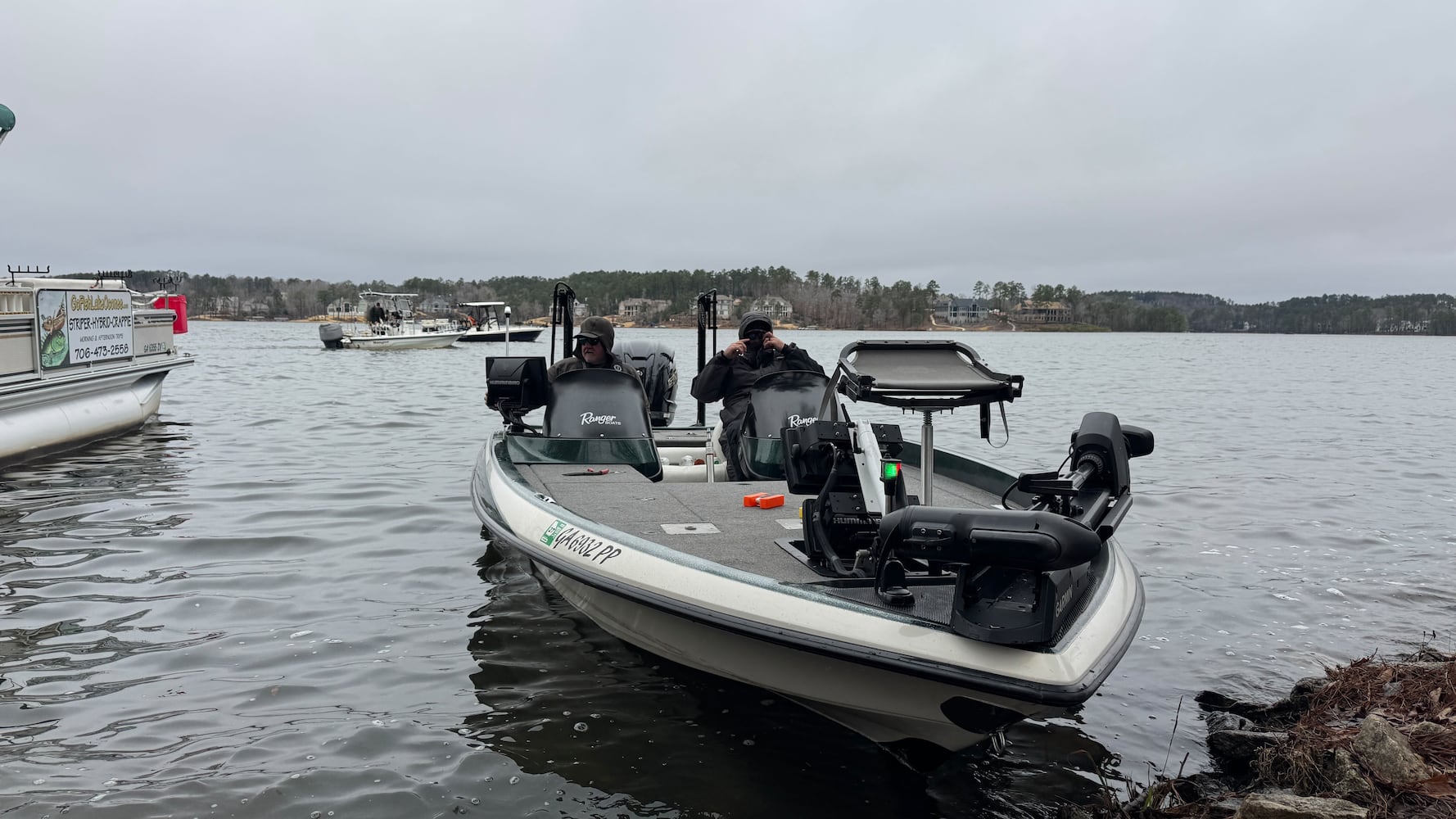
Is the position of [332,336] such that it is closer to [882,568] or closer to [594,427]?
[594,427]

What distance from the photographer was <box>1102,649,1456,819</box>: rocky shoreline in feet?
11.5

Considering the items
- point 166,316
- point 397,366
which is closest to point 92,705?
point 166,316

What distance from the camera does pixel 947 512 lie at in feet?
11.3

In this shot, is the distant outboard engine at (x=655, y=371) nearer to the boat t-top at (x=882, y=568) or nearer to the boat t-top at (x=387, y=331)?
the boat t-top at (x=882, y=568)

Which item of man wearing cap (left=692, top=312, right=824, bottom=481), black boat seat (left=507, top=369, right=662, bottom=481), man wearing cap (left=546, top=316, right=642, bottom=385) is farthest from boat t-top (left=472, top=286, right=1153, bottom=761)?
man wearing cap (left=546, top=316, right=642, bottom=385)

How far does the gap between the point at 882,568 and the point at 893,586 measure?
0.31 feet

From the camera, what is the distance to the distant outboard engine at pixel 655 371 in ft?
37.8

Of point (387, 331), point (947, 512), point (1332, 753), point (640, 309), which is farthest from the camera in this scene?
point (640, 309)

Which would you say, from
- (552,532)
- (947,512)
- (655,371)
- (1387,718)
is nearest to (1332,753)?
(1387,718)

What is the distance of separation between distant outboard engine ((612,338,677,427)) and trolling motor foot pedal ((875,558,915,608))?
747 centimetres

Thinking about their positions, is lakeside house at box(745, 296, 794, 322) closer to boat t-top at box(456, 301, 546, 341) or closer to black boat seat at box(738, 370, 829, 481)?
black boat seat at box(738, 370, 829, 481)

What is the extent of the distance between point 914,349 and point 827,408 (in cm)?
65

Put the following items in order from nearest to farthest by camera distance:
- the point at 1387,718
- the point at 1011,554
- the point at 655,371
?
the point at 1011,554 → the point at 1387,718 → the point at 655,371

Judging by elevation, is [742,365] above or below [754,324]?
below
